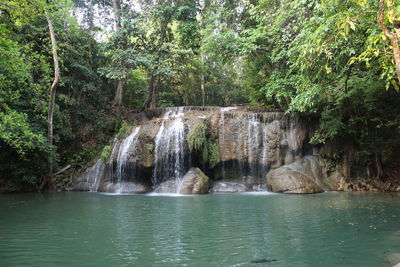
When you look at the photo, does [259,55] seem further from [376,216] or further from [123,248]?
[123,248]

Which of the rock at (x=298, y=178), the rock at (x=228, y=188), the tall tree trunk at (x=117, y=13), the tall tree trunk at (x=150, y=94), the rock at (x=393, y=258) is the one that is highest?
the tall tree trunk at (x=117, y=13)

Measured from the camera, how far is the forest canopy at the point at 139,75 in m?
10.2

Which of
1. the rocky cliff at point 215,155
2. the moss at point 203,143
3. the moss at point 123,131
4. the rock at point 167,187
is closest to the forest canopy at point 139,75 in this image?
the moss at point 123,131

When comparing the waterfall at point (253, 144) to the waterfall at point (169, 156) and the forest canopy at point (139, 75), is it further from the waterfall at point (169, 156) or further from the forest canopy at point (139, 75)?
the waterfall at point (169, 156)

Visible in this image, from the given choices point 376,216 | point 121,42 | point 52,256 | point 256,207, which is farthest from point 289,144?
point 52,256

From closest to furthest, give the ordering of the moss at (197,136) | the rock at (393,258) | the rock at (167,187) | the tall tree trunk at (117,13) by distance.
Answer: the rock at (393,258) → the rock at (167,187) → the moss at (197,136) → the tall tree trunk at (117,13)

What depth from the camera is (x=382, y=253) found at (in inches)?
166

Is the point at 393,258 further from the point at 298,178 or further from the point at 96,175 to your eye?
the point at 96,175

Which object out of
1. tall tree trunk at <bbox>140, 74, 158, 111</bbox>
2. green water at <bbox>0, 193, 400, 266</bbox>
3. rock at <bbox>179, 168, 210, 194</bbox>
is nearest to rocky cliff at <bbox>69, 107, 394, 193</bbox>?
rock at <bbox>179, 168, 210, 194</bbox>

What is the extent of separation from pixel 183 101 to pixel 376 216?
2084cm

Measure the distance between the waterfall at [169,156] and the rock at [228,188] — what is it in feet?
5.80

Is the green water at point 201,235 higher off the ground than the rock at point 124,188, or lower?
lower

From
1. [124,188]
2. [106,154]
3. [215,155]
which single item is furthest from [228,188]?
[106,154]

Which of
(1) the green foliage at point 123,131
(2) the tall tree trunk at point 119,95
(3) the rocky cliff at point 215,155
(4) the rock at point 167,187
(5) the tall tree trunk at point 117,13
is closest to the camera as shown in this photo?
(4) the rock at point 167,187
